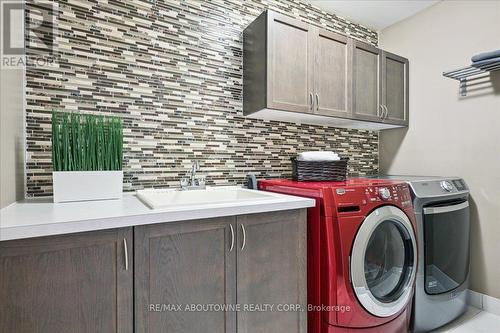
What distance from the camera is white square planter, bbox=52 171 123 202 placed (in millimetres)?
1227

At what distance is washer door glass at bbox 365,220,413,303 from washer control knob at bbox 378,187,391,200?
0.15m

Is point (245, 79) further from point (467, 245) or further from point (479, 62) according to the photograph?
point (467, 245)

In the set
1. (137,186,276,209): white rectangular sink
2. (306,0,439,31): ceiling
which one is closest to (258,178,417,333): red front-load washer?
(137,186,276,209): white rectangular sink

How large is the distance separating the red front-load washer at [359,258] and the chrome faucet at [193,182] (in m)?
0.57

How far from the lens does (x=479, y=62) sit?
1.87 metres

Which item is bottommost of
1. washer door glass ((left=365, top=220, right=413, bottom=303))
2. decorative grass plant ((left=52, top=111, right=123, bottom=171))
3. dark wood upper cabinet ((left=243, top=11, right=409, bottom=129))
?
washer door glass ((left=365, top=220, right=413, bottom=303))

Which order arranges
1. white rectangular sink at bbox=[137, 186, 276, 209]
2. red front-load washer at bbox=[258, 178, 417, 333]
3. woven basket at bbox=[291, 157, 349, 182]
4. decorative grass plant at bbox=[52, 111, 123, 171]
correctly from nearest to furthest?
decorative grass plant at bbox=[52, 111, 123, 171] → red front-load washer at bbox=[258, 178, 417, 333] → white rectangular sink at bbox=[137, 186, 276, 209] → woven basket at bbox=[291, 157, 349, 182]

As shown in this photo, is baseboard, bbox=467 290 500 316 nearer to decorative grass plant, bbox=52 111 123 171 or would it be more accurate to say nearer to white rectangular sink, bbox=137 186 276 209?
white rectangular sink, bbox=137 186 276 209

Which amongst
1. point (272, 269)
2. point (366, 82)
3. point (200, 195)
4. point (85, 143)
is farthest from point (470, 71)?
point (85, 143)

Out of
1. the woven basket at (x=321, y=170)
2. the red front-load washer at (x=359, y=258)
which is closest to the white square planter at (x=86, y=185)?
the red front-load washer at (x=359, y=258)

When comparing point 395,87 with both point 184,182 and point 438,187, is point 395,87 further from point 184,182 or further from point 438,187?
point 184,182

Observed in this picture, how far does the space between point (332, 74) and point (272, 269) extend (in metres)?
1.53

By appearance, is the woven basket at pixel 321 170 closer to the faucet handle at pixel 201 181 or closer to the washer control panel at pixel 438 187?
the washer control panel at pixel 438 187

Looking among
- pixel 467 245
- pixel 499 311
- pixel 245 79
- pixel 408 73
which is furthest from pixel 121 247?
pixel 408 73
